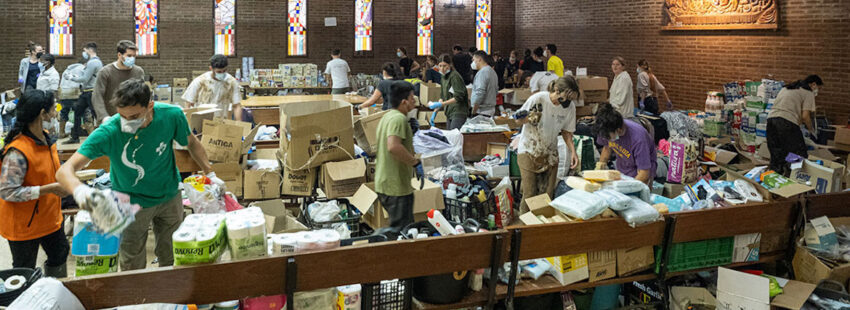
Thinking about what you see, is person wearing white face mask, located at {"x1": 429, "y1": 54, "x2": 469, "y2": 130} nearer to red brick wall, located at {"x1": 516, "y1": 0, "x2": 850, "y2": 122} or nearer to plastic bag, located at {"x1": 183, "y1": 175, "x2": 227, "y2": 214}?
plastic bag, located at {"x1": 183, "y1": 175, "x2": 227, "y2": 214}

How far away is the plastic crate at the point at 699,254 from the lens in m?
4.00

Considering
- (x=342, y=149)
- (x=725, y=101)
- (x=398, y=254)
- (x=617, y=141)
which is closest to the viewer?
(x=398, y=254)

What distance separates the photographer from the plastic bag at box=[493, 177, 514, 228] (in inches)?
247

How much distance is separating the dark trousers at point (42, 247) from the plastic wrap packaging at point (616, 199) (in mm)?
3167

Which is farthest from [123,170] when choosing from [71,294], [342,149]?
[342,149]

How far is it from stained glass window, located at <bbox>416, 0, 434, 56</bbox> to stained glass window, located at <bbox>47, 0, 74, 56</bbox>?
8.07 meters

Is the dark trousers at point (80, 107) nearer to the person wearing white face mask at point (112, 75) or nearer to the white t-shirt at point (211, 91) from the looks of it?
the person wearing white face mask at point (112, 75)

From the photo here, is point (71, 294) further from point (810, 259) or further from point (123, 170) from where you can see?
point (810, 259)

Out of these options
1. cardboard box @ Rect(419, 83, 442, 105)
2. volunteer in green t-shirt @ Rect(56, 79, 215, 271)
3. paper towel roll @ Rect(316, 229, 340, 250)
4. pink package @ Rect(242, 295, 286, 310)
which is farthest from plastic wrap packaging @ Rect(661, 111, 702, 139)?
pink package @ Rect(242, 295, 286, 310)

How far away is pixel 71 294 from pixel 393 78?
6465mm

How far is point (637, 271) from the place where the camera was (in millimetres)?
3998

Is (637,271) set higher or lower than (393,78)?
lower

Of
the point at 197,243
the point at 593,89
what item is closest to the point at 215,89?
the point at 197,243

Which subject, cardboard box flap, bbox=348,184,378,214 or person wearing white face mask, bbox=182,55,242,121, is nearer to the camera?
cardboard box flap, bbox=348,184,378,214
